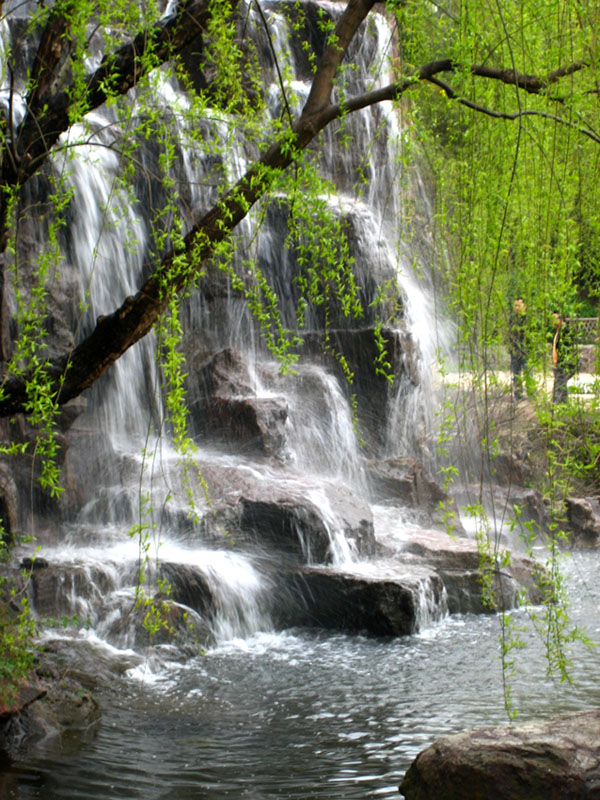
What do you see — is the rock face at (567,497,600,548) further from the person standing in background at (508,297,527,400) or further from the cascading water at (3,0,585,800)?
the person standing in background at (508,297,527,400)

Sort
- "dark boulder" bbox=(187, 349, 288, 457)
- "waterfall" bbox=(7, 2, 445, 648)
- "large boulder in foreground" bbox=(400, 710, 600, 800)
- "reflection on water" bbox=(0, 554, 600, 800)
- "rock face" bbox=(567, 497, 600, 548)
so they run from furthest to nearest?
"rock face" bbox=(567, 497, 600, 548) < "dark boulder" bbox=(187, 349, 288, 457) < "waterfall" bbox=(7, 2, 445, 648) < "reflection on water" bbox=(0, 554, 600, 800) < "large boulder in foreground" bbox=(400, 710, 600, 800)

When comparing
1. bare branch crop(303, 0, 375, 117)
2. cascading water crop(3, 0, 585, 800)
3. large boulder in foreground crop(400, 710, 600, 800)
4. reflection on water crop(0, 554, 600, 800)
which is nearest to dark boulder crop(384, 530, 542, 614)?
cascading water crop(3, 0, 585, 800)

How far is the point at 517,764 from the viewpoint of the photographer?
12.1 feet

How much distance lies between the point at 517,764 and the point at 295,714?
2.10 m

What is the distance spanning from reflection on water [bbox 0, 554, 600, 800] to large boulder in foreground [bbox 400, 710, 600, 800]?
653mm

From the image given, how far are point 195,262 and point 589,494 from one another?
1037cm

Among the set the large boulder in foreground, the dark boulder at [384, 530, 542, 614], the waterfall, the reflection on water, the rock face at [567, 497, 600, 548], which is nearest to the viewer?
the large boulder in foreground

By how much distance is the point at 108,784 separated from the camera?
4.40 m

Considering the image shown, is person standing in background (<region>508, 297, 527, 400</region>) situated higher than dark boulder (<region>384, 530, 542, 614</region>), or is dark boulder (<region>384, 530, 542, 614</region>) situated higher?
person standing in background (<region>508, 297, 527, 400</region>)

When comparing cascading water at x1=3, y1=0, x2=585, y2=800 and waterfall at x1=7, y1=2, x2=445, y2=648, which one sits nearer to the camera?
cascading water at x1=3, y1=0, x2=585, y2=800

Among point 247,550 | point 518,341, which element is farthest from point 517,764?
point 247,550

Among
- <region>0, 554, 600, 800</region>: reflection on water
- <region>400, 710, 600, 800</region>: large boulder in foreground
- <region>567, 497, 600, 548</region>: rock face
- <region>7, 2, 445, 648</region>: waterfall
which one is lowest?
<region>567, 497, 600, 548</region>: rock face

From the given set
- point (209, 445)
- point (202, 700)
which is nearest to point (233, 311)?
point (209, 445)

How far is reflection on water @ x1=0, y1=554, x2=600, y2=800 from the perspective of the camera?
4.46 meters
